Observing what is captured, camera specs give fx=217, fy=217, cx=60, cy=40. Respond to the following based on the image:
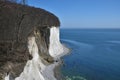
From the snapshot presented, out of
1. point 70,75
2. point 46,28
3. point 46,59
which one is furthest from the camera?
point 46,28

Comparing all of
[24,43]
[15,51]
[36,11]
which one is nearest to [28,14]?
[36,11]

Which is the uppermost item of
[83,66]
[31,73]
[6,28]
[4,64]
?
[6,28]

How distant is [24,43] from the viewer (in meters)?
21.3

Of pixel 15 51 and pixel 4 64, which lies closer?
pixel 4 64

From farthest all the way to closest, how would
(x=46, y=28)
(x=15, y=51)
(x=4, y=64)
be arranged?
(x=46, y=28) → (x=15, y=51) → (x=4, y=64)

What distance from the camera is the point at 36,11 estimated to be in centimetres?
2816

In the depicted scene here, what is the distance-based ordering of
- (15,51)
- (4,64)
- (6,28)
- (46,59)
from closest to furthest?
(4,64) → (15,51) → (6,28) → (46,59)

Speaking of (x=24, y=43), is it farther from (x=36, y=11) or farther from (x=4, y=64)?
(x=36, y=11)

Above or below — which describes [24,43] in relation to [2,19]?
below

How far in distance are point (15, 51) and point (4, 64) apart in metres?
2.07

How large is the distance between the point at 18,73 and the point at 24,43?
3548 millimetres

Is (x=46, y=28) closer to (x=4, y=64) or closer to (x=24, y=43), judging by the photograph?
(x=24, y=43)

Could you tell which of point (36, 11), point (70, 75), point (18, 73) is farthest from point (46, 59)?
point (18, 73)

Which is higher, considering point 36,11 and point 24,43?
point 36,11
